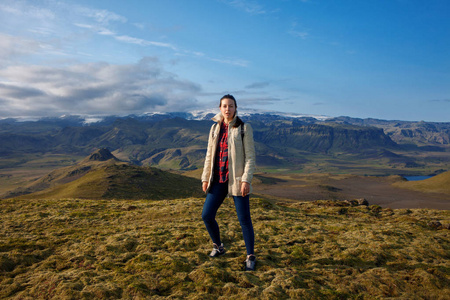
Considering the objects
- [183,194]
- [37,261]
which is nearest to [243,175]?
[37,261]

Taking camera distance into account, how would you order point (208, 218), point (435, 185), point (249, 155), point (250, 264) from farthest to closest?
point (435, 185)
point (208, 218)
point (250, 264)
point (249, 155)

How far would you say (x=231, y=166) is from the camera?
784 cm

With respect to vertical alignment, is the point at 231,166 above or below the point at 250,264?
above

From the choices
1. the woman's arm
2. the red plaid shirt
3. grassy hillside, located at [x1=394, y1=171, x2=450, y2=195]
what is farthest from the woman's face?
grassy hillside, located at [x1=394, y1=171, x2=450, y2=195]

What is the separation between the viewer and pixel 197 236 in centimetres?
1138

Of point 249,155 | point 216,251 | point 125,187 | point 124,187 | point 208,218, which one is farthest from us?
point 125,187

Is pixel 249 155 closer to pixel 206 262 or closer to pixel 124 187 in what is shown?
pixel 206 262

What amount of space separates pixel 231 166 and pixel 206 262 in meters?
3.31

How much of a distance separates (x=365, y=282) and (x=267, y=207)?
14.4m

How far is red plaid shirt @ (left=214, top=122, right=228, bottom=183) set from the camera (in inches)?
316

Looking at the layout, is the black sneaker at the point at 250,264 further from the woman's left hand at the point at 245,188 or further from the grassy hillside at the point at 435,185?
the grassy hillside at the point at 435,185

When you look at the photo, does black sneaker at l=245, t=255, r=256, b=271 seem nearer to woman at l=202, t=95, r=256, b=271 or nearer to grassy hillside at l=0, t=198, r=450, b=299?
woman at l=202, t=95, r=256, b=271

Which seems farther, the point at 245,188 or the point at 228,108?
the point at 228,108

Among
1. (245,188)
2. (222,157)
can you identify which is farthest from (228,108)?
(245,188)
